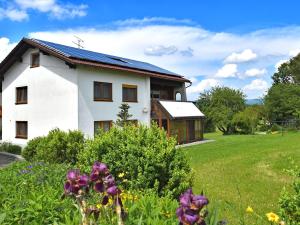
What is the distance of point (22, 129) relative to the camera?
86.2 feet

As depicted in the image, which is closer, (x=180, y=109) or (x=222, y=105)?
(x=180, y=109)

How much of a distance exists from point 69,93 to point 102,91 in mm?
2554

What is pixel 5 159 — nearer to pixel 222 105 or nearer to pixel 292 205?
pixel 292 205

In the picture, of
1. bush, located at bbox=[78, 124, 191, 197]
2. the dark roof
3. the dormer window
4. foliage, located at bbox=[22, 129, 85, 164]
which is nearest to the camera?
bush, located at bbox=[78, 124, 191, 197]

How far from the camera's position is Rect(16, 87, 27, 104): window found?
2610 cm

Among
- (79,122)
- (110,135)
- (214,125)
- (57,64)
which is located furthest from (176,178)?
(214,125)

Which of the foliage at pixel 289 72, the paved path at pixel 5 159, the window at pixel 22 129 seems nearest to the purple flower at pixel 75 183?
the paved path at pixel 5 159

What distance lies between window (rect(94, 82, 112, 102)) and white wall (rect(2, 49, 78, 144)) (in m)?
1.93

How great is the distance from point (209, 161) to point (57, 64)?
12.0 metres

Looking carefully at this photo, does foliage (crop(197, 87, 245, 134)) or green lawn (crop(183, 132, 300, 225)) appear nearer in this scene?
green lawn (crop(183, 132, 300, 225))

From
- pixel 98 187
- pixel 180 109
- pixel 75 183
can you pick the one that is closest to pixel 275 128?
pixel 180 109

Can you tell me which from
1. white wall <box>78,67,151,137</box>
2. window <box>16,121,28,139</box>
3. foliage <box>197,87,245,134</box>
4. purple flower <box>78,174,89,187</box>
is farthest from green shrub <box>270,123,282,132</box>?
purple flower <box>78,174,89,187</box>

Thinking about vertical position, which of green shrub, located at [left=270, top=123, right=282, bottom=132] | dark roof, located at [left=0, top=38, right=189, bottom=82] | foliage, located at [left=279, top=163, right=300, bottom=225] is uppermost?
dark roof, located at [left=0, top=38, right=189, bottom=82]

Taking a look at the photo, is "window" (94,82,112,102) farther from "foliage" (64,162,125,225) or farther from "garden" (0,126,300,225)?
"foliage" (64,162,125,225)
